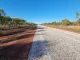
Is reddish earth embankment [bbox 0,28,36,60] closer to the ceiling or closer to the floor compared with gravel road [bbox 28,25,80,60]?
closer to the floor

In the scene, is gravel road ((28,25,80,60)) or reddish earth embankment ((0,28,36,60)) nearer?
gravel road ((28,25,80,60))

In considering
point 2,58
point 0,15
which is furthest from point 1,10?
point 2,58

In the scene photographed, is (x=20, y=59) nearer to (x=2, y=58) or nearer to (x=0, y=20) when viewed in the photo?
(x=2, y=58)

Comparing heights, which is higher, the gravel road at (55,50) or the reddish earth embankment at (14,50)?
the gravel road at (55,50)

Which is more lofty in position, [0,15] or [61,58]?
[0,15]

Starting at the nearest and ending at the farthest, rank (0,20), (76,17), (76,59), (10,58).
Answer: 1. (76,59)
2. (10,58)
3. (0,20)
4. (76,17)

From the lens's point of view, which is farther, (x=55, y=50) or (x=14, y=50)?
(x=14, y=50)

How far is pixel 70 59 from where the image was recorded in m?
7.10

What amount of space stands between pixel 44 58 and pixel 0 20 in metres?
37.5

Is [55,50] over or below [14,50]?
over

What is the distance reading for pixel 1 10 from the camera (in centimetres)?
4425

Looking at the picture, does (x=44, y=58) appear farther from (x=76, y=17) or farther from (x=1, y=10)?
(x=76, y=17)

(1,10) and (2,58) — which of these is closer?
(2,58)

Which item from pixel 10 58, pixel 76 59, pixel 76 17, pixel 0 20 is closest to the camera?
pixel 76 59
